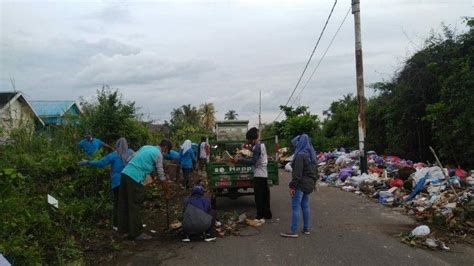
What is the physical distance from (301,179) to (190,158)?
262 inches

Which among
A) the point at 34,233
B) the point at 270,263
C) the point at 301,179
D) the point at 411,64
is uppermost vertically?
the point at 411,64

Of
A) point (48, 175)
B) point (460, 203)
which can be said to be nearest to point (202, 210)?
point (48, 175)

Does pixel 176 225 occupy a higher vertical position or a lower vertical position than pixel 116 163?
lower

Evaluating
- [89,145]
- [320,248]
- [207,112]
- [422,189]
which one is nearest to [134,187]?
[320,248]

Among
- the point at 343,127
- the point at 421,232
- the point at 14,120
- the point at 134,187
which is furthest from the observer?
the point at 343,127

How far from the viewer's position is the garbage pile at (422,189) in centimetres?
874

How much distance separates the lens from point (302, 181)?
797 cm

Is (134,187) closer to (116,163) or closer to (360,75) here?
(116,163)

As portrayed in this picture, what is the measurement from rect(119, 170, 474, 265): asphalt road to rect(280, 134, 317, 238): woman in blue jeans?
27 cm

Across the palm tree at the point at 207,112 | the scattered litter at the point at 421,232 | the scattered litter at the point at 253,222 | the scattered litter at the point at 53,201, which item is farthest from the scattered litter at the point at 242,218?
the palm tree at the point at 207,112

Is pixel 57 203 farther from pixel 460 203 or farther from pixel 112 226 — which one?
pixel 460 203

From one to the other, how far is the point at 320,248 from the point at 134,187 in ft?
11.0

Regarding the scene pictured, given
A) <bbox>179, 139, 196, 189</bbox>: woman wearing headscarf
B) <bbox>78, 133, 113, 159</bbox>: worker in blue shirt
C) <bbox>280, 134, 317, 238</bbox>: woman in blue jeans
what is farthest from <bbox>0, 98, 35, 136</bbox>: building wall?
<bbox>280, 134, 317, 238</bbox>: woman in blue jeans

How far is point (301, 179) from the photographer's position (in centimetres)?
796
